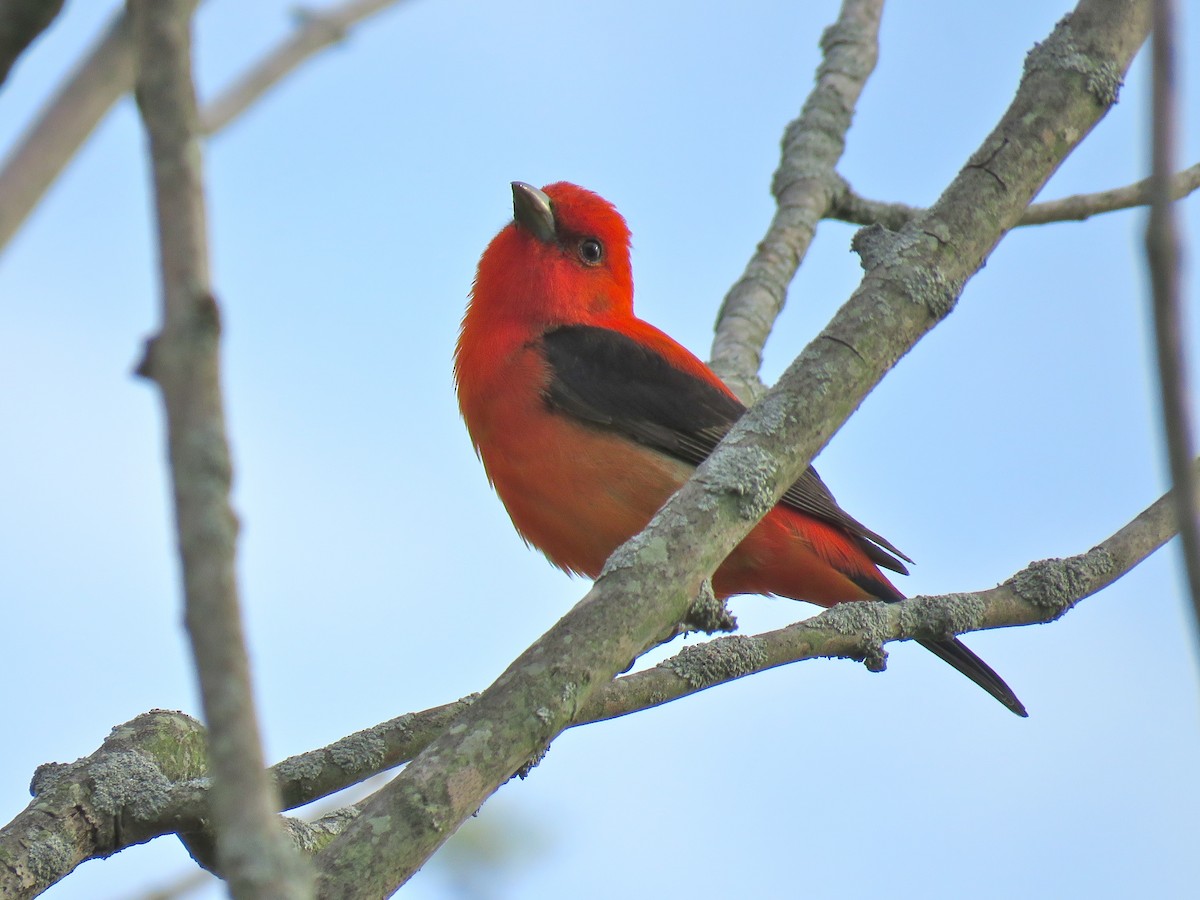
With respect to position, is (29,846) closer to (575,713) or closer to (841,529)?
(575,713)

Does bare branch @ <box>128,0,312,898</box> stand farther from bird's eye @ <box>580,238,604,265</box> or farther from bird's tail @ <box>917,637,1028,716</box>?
bird's eye @ <box>580,238,604,265</box>

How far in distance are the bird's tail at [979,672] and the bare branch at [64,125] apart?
14.4 ft

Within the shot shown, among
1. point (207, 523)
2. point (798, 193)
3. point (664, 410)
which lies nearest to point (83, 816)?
point (207, 523)

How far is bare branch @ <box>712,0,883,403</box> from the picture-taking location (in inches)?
265

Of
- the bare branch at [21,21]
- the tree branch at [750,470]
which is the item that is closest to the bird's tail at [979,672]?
the tree branch at [750,470]

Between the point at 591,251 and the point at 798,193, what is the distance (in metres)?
1.13

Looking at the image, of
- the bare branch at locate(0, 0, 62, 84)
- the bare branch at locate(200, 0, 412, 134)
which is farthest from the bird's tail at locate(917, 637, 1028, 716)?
the bare branch at locate(0, 0, 62, 84)

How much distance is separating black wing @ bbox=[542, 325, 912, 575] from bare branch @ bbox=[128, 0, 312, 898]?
188 inches

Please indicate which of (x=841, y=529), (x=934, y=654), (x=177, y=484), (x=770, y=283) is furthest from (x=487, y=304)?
(x=177, y=484)

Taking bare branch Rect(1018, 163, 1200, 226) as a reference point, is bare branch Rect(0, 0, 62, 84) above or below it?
below

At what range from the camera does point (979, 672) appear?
5.50 m

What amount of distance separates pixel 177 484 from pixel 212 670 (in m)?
0.19

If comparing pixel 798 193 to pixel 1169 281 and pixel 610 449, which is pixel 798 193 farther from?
pixel 1169 281

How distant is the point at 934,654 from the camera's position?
562 cm
